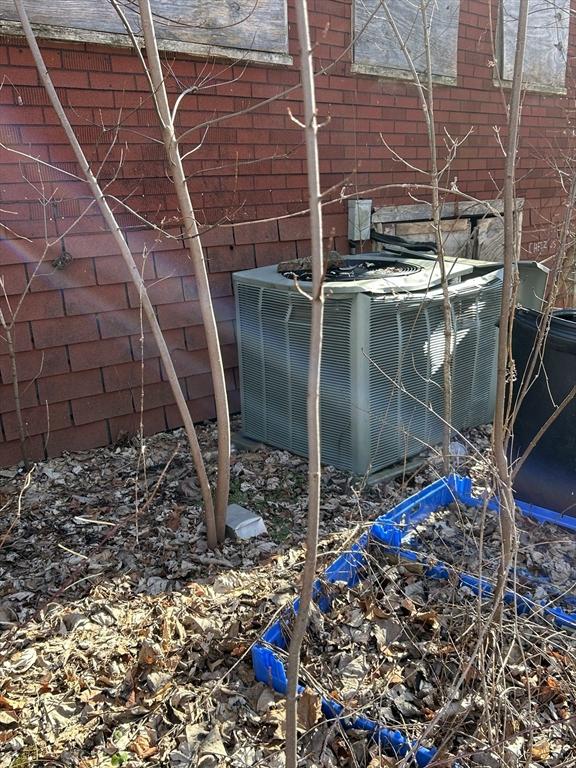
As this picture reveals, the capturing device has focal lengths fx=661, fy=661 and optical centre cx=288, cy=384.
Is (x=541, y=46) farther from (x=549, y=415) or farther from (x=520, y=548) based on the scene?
(x=520, y=548)

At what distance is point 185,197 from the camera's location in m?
2.58

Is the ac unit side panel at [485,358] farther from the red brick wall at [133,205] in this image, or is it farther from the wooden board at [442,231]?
the wooden board at [442,231]

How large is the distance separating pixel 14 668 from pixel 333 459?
2086 mm

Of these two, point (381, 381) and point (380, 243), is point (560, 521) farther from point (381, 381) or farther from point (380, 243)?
point (380, 243)

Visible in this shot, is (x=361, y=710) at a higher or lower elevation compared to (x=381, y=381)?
lower

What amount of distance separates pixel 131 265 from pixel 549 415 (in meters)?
2.19

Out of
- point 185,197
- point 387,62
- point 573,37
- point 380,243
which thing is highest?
point 573,37

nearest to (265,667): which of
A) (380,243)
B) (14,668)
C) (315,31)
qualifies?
(14,668)

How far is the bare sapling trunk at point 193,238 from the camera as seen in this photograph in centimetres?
243

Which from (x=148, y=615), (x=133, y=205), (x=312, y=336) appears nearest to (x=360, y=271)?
(x=133, y=205)

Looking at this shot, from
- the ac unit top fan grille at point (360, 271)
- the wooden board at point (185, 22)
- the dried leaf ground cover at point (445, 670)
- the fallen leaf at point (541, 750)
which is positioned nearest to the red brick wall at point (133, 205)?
the wooden board at point (185, 22)

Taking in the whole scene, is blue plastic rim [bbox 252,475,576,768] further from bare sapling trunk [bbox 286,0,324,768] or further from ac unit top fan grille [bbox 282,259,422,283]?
ac unit top fan grille [bbox 282,259,422,283]

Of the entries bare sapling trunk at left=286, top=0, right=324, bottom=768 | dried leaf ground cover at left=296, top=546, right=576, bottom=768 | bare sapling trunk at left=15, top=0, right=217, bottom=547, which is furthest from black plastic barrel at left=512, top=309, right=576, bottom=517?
bare sapling trunk at left=286, top=0, right=324, bottom=768

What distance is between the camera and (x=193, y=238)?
262 cm
